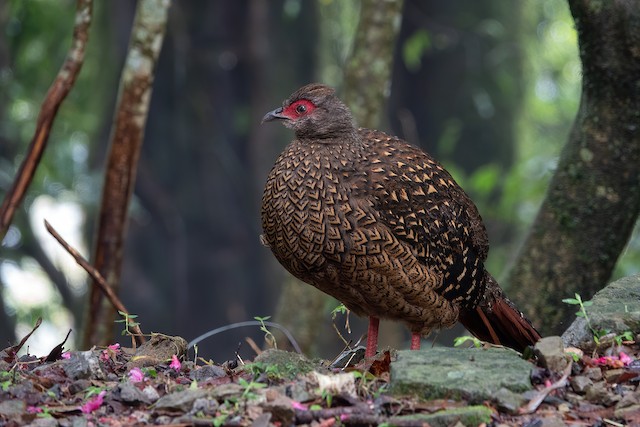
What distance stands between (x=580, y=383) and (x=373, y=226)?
1.40 metres

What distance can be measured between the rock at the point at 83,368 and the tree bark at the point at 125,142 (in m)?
2.33

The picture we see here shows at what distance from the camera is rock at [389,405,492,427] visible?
347cm

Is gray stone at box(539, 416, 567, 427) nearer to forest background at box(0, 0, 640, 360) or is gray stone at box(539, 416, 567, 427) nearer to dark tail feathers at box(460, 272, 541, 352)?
dark tail feathers at box(460, 272, 541, 352)

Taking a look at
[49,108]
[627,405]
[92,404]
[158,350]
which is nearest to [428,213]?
[158,350]

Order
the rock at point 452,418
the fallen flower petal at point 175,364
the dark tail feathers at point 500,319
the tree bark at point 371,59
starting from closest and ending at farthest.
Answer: the rock at point 452,418 < the fallen flower petal at point 175,364 < the dark tail feathers at point 500,319 < the tree bark at point 371,59

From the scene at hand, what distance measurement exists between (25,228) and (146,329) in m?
2.61

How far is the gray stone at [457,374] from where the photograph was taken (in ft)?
12.1

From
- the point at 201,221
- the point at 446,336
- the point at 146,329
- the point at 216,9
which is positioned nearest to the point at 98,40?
the point at 216,9

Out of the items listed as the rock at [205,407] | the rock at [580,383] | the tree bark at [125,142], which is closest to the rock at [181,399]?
the rock at [205,407]

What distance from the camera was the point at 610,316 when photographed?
4.55m

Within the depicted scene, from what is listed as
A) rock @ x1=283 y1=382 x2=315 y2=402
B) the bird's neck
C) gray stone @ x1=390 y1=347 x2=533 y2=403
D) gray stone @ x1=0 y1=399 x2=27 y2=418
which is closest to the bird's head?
the bird's neck

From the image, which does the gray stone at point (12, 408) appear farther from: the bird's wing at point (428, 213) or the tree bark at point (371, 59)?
the tree bark at point (371, 59)

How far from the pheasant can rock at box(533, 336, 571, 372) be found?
109 centimetres

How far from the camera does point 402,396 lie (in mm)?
3719
